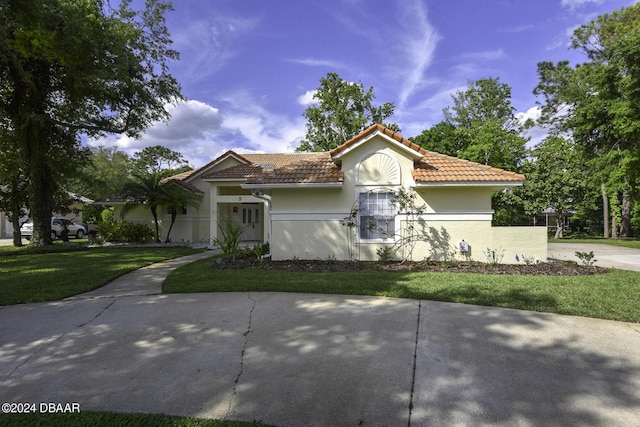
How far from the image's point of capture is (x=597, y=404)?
3.01 meters

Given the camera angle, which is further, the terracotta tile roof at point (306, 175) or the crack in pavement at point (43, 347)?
the terracotta tile roof at point (306, 175)

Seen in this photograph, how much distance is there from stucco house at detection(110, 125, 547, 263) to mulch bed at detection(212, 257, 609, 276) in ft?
1.94

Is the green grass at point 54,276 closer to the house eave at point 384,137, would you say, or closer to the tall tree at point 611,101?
the house eave at point 384,137

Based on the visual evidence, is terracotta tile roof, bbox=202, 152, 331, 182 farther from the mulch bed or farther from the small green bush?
the small green bush

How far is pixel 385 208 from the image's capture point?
11227 millimetres

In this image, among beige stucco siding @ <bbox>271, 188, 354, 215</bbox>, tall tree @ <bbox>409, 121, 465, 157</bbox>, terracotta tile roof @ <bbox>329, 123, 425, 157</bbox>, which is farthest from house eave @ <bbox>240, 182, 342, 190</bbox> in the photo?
tall tree @ <bbox>409, 121, 465, 157</bbox>

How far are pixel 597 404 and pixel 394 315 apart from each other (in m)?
2.62

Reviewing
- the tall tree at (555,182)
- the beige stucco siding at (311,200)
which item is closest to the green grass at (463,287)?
the beige stucco siding at (311,200)

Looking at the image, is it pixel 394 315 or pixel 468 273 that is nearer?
pixel 394 315

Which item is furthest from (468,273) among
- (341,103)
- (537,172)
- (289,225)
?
(341,103)

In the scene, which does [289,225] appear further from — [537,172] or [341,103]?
[341,103]

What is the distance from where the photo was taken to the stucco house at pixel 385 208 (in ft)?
35.1

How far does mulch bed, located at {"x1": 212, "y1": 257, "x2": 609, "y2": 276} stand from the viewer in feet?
29.8

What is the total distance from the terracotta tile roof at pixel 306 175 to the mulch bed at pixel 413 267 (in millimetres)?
2566
